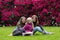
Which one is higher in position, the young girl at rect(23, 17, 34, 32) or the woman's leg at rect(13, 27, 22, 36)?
the young girl at rect(23, 17, 34, 32)

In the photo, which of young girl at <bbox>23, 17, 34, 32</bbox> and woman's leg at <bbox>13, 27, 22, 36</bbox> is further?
woman's leg at <bbox>13, 27, 22, 36</bbox>

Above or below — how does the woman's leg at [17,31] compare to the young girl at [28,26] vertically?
below

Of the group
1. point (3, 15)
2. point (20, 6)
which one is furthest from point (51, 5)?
point (3, 15)

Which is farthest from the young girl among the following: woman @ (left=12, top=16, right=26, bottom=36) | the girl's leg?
the girl's leg

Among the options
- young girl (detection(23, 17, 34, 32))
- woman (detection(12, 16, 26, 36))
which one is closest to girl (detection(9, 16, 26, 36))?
woman (detection(12, 16, 26, 36))

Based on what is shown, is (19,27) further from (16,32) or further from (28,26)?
(28,26)

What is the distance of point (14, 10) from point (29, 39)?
10.4m

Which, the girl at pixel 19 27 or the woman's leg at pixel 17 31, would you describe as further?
the woman's leg at pixel 17 31

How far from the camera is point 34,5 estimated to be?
2098 cm

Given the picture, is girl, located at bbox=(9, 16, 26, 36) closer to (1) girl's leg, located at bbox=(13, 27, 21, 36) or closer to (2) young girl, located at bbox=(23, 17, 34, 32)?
(1) girl's leg, located at bbox=(13, 27, 21, 36)

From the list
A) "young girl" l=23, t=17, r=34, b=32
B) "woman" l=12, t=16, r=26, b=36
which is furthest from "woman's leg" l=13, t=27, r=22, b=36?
"young girl" l=23, t=17, r=34, b=32

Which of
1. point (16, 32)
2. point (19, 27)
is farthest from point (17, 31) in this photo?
point (19, 27)

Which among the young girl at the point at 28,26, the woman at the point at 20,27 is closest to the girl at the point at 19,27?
the woman at the point at 20,27

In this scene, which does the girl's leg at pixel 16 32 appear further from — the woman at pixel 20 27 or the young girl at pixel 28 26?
the young girl at pixel 28 26
